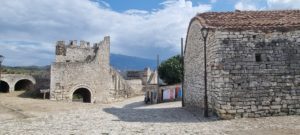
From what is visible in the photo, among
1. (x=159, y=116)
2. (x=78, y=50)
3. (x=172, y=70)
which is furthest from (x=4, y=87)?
(x=159, y=116)

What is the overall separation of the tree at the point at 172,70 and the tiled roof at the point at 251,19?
3005 cm

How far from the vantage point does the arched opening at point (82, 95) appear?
1369 inches

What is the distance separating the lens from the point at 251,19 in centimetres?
1457

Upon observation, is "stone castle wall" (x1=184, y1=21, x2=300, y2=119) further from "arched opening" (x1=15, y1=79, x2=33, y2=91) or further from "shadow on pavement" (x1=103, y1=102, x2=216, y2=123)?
"arched opening" (x1=15, y1=79, x2=33, y2=91)

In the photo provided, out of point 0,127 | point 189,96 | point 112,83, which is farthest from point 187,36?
point 112,83

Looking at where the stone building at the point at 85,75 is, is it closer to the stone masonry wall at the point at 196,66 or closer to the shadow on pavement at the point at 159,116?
the stone masonry wall at the point at 196,66

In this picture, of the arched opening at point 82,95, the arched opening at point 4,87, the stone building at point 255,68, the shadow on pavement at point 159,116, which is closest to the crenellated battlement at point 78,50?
the arched opening at point 82,95

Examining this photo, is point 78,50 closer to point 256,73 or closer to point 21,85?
point 21,85

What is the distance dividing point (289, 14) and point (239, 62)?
383 cm

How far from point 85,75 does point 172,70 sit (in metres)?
16.0

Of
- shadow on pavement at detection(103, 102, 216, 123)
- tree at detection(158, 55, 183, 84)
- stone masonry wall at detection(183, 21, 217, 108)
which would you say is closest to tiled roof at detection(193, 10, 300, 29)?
stone masonry wall at detection(183, 21, 217, 108)

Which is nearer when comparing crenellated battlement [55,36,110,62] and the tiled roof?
the tiled roof

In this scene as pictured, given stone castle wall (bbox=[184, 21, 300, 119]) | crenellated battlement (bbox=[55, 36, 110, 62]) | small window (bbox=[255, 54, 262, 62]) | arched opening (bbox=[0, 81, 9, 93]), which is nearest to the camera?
stone castle wall (bbox=[184, 21, 300, 119])

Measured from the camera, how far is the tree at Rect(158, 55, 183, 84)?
152 ft
